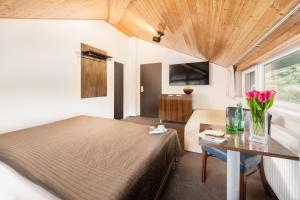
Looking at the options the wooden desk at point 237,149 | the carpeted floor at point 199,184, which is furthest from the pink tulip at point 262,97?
the carpeted floor at point 199,184

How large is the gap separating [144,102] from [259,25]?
14.5 feet

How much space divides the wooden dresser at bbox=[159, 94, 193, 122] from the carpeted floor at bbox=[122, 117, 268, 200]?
2.14 meters

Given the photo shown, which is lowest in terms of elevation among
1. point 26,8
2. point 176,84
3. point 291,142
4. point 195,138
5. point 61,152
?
point 195,138

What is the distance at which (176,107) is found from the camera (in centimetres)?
448

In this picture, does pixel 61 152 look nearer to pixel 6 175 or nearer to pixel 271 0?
pixel 6 175

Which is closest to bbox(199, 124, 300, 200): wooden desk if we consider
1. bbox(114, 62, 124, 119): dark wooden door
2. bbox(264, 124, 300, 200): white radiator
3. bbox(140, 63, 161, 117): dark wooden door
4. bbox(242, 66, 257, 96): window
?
bbox(264, 124, 300, 200): white radiator

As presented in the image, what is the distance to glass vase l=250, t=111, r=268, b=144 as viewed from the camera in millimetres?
1130

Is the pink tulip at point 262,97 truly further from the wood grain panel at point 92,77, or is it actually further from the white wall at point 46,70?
the wood grain panel at point 92,77

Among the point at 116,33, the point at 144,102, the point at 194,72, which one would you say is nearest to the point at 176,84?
the point at 194,72

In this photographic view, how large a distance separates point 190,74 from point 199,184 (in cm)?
350

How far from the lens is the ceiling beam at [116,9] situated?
2.71 m

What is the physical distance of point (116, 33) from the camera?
458 cm

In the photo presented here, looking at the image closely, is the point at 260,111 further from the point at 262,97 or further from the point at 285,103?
the point at 285,103

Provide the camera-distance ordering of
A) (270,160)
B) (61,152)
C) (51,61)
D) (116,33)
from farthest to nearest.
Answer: (116,33)
(51,61)
(270,160)
(61,152)
